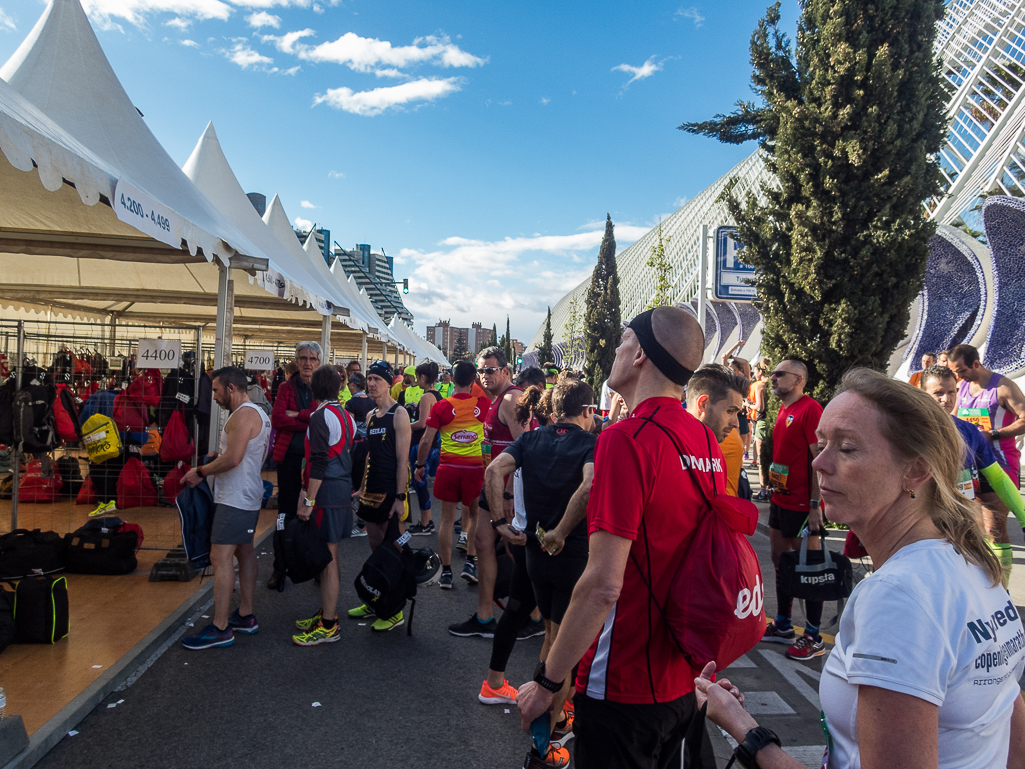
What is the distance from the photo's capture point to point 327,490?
4.86 metres

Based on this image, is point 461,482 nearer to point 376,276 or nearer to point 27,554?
point 27,554

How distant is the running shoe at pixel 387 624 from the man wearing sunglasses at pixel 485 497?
0.43 metres

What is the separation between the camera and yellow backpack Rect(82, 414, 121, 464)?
716 centimetres

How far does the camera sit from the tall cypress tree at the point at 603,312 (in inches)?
1471

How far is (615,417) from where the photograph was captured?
6.93m

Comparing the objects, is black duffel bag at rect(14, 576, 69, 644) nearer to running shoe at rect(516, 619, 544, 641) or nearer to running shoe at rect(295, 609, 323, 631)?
running shoe at rect(295, 609, 323, 631)

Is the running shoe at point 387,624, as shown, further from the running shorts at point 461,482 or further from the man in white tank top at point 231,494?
the running shorts at point 461,482

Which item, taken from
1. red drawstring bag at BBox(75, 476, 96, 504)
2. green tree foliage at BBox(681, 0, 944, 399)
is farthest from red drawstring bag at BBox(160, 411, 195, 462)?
green tree foliage at BBox(681, 0, 944, 399)

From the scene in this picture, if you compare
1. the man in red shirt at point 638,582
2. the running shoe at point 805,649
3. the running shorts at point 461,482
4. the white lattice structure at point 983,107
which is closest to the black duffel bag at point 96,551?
the running shorts at point 461,482

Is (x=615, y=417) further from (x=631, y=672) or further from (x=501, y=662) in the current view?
(x=631, y=672)

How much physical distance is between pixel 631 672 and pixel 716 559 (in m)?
0.42

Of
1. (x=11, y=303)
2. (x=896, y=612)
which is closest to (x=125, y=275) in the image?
(x=11, y=303)

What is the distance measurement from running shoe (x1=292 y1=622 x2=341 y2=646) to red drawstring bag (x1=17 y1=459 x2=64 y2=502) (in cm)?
602

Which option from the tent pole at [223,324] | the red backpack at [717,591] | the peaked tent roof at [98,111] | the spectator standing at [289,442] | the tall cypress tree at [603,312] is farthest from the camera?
the tall cypress tree at [603,312]
